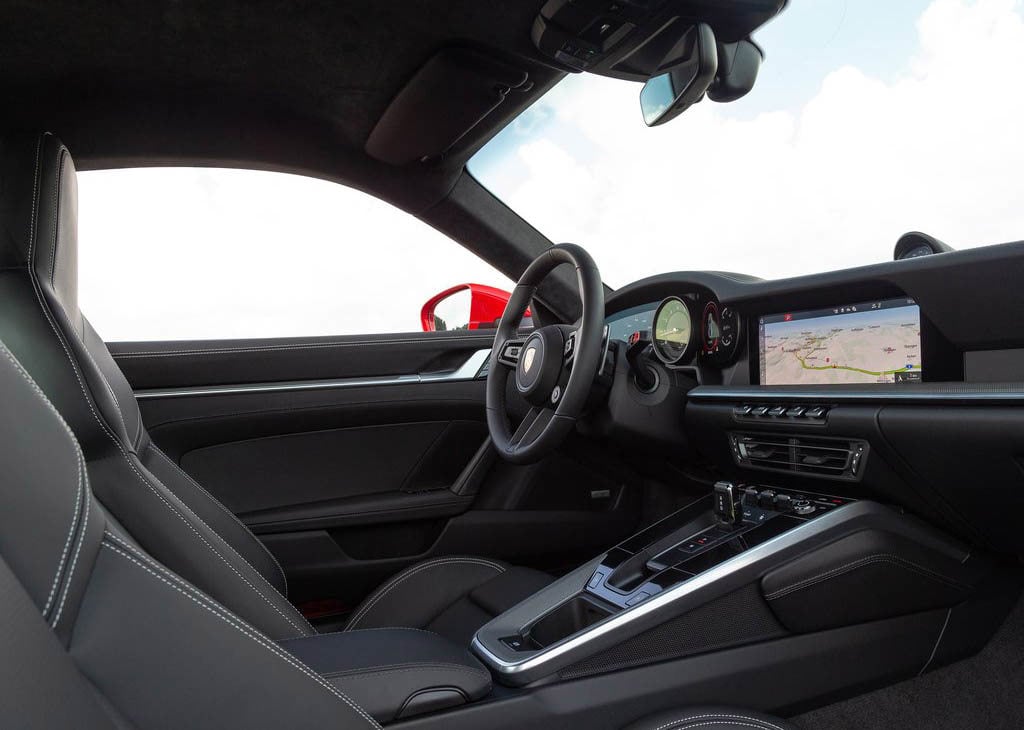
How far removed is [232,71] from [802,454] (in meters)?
1.63

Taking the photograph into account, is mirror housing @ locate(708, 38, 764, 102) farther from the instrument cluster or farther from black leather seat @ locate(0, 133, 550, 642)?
black leather seat @ locate(0, 133, 550, 642)

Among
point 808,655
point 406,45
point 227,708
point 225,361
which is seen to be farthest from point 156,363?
point 808,655

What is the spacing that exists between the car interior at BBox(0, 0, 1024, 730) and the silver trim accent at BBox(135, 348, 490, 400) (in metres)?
0.01

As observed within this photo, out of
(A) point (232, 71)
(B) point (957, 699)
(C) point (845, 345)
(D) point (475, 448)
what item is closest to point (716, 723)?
(B) point (957, 699)

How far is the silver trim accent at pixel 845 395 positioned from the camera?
1131 millimetres

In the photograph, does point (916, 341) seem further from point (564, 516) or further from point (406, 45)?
point (406, 45)

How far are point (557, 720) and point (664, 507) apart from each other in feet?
3.67

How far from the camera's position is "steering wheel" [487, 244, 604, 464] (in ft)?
4.56

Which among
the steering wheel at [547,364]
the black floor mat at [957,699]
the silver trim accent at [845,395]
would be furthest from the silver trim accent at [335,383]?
the black floor mat at [957,699]

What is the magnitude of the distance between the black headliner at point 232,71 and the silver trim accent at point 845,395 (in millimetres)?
927

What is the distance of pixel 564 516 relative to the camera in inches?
84.5

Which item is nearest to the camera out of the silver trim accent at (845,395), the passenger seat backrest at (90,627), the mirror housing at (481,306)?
the passenger seat backrest at (90,627)

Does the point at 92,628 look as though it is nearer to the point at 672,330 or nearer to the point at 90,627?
the point at 90,627

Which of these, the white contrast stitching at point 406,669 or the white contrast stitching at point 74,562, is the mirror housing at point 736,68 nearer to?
the white contrast stitching at point 406,669
